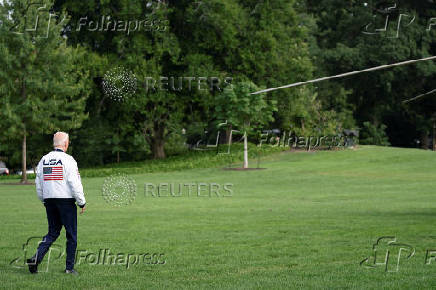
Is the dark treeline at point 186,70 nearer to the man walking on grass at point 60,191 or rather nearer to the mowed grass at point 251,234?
the mowed grass at point 251,234

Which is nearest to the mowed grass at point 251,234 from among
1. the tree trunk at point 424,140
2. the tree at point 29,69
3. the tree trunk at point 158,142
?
the tree at point 29,69

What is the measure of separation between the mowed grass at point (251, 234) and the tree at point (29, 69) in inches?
160

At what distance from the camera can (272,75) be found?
46.0 metres

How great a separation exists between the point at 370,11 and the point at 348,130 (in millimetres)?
10274

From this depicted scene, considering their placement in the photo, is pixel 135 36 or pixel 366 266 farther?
pixel 135 36

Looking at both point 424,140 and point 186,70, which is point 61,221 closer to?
point 186,70

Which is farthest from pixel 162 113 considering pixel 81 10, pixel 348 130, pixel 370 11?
pixel 370 11

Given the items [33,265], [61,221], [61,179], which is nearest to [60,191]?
[61,179]

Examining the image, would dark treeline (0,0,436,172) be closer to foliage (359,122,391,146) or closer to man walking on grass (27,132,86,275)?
foliage (359,122,391,146)

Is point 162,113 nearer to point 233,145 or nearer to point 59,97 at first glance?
point 233,145

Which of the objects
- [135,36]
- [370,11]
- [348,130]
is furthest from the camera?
[370,11]

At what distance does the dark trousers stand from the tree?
993 inches

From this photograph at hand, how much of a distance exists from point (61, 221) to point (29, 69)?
25881mm

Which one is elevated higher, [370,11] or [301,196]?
[370,11]
